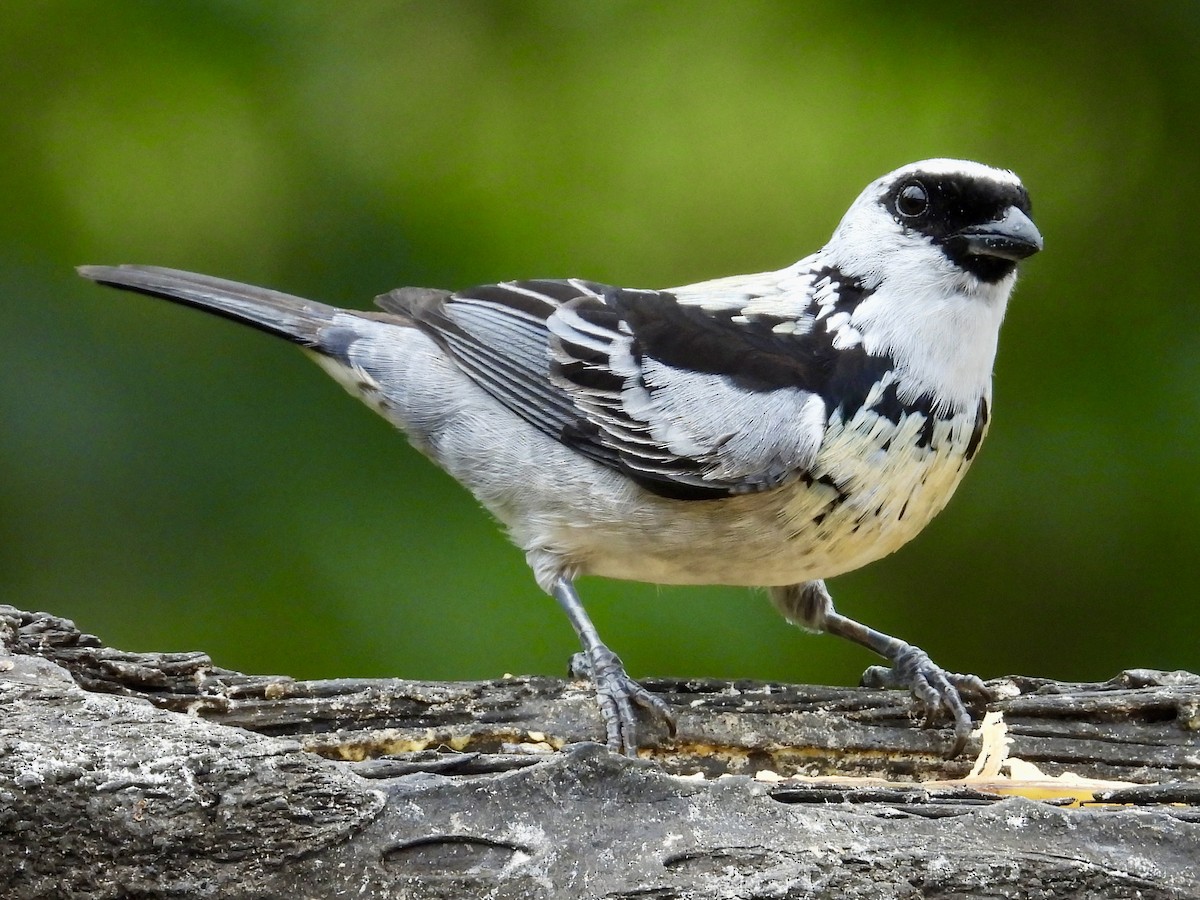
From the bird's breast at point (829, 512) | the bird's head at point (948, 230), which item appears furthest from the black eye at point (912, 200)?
the bird's breast at point (829, 512)

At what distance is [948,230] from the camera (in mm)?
2879

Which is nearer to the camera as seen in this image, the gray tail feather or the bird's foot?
the bird's foot

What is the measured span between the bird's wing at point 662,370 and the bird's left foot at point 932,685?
25.7 inches

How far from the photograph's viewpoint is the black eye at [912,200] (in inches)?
115

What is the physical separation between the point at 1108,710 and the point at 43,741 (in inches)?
82.2

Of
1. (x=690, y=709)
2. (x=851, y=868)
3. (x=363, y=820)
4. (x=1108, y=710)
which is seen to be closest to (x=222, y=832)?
(x=363, y=820)

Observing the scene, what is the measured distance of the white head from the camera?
111 inches

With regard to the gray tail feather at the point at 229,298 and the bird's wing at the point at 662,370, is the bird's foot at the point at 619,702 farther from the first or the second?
the gray tail feather at the point at 229,298

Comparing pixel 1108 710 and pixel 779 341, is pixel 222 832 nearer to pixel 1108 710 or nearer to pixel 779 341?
pixel 779 341

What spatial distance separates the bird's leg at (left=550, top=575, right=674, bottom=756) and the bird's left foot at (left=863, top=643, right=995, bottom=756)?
62 cm

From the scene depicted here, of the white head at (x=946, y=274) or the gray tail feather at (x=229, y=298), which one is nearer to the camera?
the white head at (x=946, y=274)

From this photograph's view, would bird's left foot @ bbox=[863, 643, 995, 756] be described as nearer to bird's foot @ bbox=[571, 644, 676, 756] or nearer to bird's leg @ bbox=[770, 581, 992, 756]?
bird's leg @ bbox=[770, 581, 992, 756]

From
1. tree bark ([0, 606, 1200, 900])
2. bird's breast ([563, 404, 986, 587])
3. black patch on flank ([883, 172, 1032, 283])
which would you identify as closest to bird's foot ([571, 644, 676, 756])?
bird's breast ([563, 404, 986, 587])

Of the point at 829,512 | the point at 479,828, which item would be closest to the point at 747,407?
the point at 829,512
